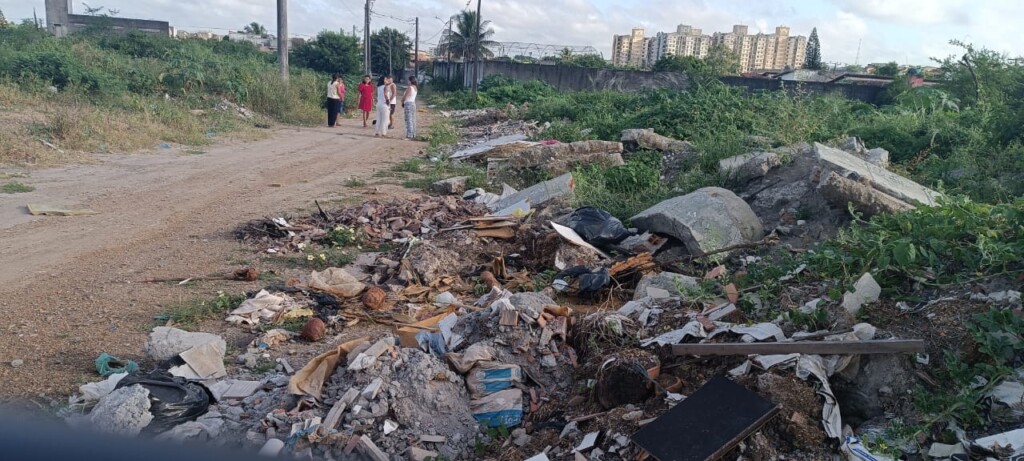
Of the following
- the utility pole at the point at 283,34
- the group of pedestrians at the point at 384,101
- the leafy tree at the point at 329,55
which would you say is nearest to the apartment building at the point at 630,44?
the leafy tree at the point at 329,55

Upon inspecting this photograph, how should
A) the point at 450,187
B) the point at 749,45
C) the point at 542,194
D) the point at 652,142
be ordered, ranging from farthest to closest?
1. the point at 749,45
2. the point at 652,142
3. the point at 450,187
4. the point at 542,194

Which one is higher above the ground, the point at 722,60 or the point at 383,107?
the point at 722,60

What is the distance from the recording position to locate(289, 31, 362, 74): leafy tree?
129ft

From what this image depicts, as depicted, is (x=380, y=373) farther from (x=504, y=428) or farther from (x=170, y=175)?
(x=170, y=175)

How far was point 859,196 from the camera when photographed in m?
6.47

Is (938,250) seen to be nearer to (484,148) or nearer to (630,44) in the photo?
(484,148)

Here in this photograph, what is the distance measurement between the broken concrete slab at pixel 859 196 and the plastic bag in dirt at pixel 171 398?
5.41 meters

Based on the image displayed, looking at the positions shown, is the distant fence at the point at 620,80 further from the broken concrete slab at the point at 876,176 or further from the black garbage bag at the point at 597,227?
the black garbage bag at the point at 597,227

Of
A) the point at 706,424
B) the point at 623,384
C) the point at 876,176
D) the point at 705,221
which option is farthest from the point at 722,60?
the point at 706,424

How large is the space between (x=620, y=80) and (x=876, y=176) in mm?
21378

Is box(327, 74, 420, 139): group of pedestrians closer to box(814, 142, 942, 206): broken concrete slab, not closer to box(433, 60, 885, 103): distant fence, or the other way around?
box(433, 60, 885, 103): distant fence

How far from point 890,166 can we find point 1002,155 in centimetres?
143

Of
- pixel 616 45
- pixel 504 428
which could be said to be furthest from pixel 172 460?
pixel 616 45

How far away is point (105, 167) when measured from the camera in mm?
10688
